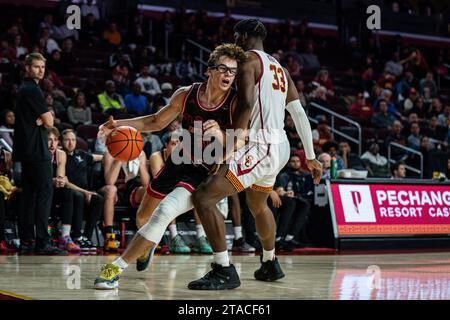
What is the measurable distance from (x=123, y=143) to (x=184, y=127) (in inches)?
20.2

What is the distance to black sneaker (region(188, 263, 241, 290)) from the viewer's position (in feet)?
16.7

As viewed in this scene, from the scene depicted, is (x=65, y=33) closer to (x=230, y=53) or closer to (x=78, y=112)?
(x=78, y=112)

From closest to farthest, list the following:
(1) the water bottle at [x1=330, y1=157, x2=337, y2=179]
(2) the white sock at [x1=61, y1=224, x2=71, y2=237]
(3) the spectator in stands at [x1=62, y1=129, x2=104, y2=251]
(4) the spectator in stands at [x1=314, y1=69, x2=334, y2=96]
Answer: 1. (2) the white sock at [x1=61, y1=224, x2=71, y2=237]
2. (3) the spectator in stands at [x1=62, y1=129, x2=104, y2=251]
3. (1) the water bottle at [x1=330, y1=157, x2=337, y2=179]
4. (4) the spectator in stands at [x1=314, y1=69, x2=334, y2=96]

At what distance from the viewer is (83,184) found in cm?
986

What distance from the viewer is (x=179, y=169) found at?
5738 millimetres

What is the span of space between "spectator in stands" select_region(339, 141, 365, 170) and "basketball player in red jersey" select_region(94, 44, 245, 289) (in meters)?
7.47

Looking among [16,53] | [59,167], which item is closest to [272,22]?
[16,53]

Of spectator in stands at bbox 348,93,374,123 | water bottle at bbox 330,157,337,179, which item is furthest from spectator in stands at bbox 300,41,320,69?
water bottle at bbox 330,157,337,179

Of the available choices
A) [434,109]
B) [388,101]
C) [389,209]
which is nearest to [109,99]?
[389,209]

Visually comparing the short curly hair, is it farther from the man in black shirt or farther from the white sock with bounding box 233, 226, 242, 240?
the white sock with bounding box 233, 226, 242, 240

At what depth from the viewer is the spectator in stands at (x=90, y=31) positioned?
16516mm
